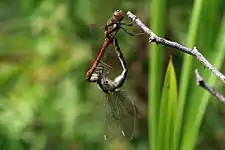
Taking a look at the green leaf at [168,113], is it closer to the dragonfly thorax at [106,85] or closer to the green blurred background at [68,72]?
the dragonfly thorax at [106,85]

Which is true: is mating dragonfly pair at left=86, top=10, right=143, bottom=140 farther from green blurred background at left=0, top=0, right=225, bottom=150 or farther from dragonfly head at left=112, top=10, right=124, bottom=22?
green blurred background at left=0, top=0, right=225, bottom=150

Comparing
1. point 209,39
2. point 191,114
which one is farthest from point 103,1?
point 191,114

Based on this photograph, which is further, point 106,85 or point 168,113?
point 106,85

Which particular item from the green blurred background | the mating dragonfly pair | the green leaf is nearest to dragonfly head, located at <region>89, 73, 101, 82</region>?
the mating dragonfly pair

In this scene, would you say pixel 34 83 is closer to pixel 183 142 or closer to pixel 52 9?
pixel 52 9

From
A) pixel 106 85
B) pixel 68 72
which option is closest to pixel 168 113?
pixel 106 85

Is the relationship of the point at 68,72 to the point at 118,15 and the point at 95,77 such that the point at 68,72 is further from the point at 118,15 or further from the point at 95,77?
the point at 118,15

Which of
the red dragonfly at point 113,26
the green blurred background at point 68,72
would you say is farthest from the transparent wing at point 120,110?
the green blurred background at point 68,72
